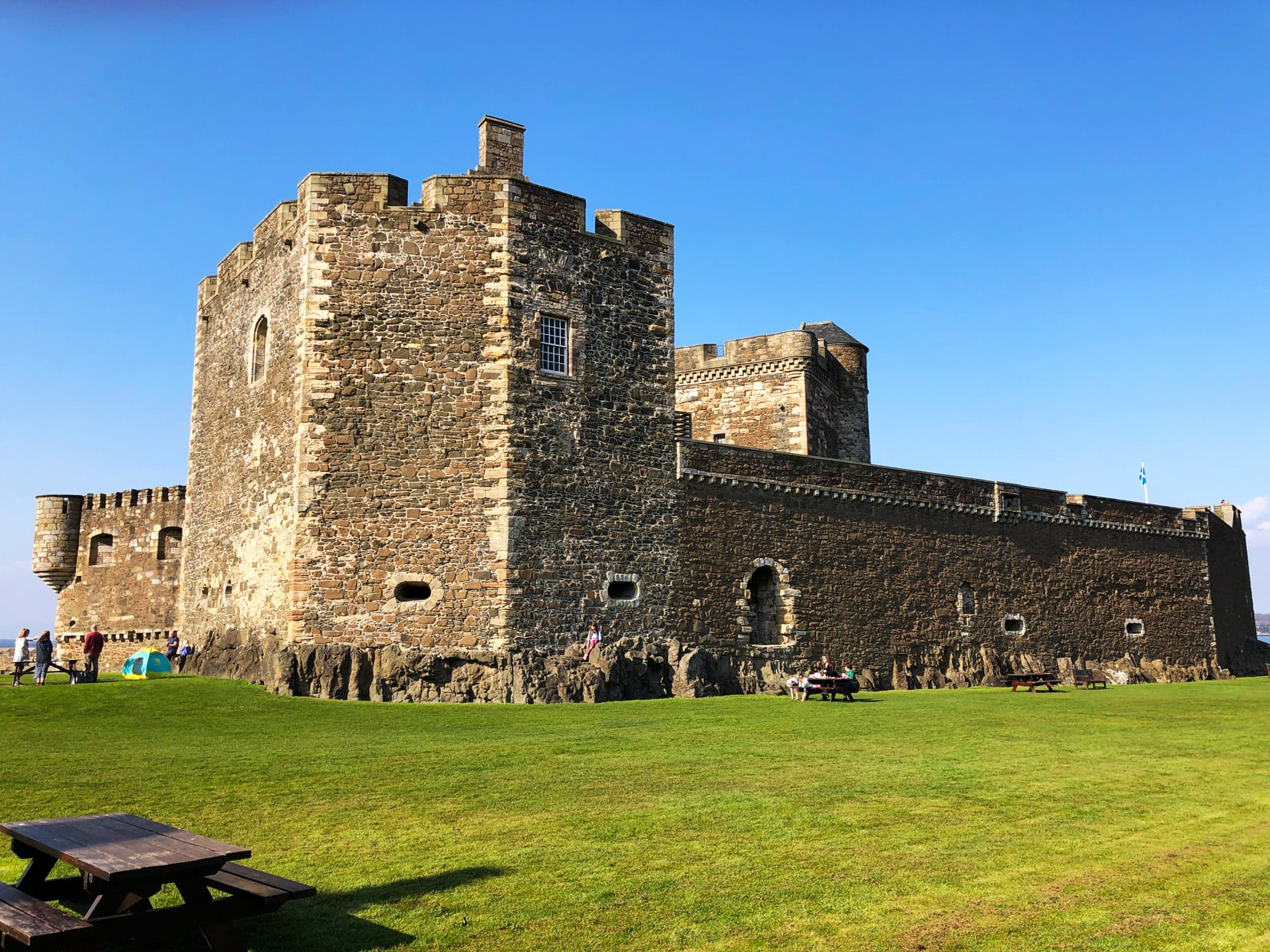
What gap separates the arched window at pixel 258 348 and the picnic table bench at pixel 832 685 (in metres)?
12.8

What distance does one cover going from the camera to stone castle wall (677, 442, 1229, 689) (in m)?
22.3

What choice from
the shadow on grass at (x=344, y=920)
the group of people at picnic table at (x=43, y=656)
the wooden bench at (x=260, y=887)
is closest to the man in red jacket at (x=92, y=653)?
the group of people at picnic table at (x=43, y=656)

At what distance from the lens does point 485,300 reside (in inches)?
771

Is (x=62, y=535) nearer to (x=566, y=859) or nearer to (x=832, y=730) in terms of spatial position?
(x=832, y=730)

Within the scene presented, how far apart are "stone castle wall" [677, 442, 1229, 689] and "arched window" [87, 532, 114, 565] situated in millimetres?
19851

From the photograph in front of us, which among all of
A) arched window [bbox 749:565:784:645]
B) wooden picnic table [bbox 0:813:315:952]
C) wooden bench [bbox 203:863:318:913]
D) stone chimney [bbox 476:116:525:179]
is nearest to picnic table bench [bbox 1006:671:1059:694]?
arched window [bbox 749:565:784:645]

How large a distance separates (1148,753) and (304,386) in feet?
48.0

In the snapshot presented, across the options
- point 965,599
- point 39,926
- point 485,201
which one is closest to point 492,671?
point 485,201

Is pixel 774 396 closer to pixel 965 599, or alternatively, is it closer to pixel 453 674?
pixel 965 599

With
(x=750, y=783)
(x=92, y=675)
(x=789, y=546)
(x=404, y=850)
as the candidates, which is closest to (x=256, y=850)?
(x=404, y=850)

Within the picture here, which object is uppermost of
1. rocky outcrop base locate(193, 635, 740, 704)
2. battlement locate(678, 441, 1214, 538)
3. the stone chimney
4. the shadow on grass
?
the stone chimney

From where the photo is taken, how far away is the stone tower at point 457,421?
18734 millimetres

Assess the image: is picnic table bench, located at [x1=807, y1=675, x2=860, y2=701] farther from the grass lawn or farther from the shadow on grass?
the shadow on grass

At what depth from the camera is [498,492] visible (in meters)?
19.0
